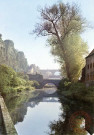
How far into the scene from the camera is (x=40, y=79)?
92812mm

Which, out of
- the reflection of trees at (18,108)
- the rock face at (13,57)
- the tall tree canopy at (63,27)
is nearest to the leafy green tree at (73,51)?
the tall tree canopy at (63,27)

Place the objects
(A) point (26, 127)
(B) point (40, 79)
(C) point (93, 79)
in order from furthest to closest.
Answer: (B) point (40, 79) < (C) point (93, 79) < (A) point (26, 127)

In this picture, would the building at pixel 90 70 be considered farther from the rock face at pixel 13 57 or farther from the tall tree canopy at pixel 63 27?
the rock face at pixel 13 57

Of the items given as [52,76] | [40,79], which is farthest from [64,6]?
[52,76]

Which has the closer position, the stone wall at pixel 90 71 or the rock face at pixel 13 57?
the stone wall at pixel 90 71

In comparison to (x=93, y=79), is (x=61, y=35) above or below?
above

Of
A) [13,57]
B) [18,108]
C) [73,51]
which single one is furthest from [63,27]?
[13,57]

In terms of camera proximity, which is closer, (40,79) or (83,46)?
(83,46)

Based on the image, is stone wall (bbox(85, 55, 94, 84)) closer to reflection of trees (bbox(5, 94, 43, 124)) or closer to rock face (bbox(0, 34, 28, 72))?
reflection of trees (bbox(5, 94, 43, 124))

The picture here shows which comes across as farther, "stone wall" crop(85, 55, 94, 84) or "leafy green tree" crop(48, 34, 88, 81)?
"leafy green tree" crop(48, 34, 88, 81)

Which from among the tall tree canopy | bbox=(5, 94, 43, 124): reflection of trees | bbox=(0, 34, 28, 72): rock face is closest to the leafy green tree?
the tall tree canopy

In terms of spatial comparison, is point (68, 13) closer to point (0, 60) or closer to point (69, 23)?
point (69, 23)

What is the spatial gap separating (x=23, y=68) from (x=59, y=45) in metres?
106

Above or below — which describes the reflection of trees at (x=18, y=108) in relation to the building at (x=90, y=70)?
below
